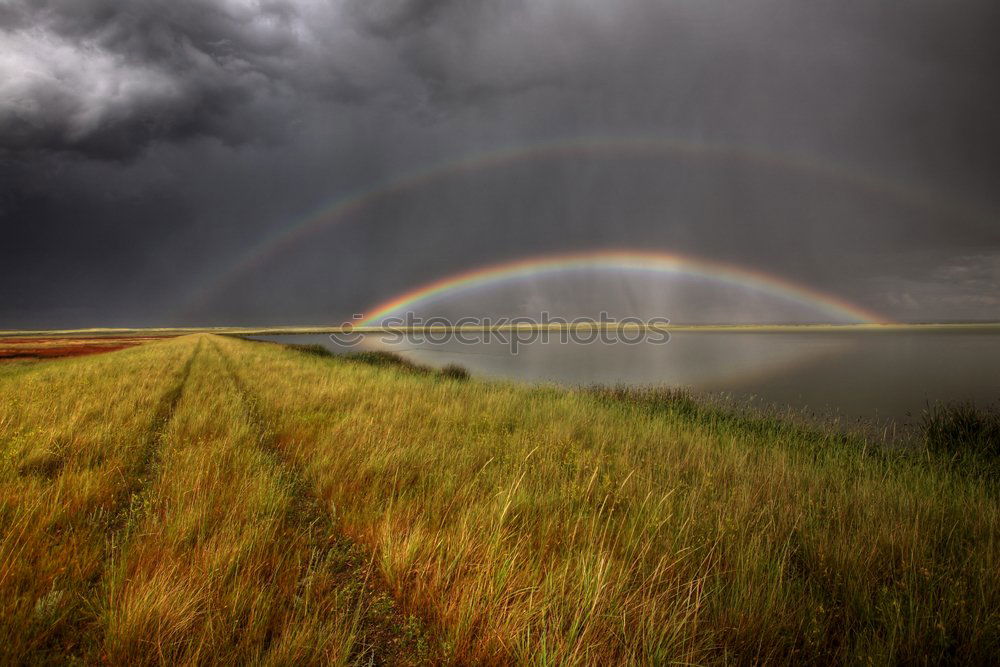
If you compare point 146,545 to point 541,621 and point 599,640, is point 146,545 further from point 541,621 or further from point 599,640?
point 599,640

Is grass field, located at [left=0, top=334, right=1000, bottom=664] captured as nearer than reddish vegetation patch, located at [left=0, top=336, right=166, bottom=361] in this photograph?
Yes

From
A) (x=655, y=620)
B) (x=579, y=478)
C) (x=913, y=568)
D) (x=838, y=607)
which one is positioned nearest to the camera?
(x=655, y=620)

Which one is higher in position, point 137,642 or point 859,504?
point 137,642

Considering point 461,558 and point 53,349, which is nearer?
point 461,558

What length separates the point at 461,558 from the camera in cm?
245

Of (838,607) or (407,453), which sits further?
(407,453)

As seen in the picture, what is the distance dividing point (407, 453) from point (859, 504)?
4.71 meters

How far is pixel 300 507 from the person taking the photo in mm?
3496

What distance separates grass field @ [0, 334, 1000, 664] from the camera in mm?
1876

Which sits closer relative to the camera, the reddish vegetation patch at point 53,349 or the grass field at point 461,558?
the grass field at point 461,558

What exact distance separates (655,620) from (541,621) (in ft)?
2.05

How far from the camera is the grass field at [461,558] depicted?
1.88 metres

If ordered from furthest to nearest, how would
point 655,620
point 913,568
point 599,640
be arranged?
point 913,568 < point 655,620 < point 599,640

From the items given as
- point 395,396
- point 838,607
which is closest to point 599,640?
point 838,607
